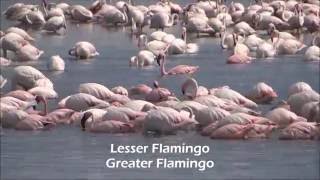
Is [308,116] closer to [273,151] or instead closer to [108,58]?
[273,151]

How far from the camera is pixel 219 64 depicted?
1872 cm

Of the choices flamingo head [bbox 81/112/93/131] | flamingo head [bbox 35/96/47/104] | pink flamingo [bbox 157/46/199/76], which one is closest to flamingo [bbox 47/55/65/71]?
pink flamingo [bbox 157/46/199/76]

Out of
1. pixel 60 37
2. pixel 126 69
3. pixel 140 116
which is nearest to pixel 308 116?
pixel 140 116

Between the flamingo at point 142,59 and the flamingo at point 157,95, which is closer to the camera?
the flamingo at point 157,95

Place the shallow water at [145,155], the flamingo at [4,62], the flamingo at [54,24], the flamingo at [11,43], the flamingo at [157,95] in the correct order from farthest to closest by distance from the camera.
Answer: the flamingo at [54,24] < the flamingo at [11,43] < the flamingo at [4,62] < the flamingo at [157,95] < the shallow water at [145,155]

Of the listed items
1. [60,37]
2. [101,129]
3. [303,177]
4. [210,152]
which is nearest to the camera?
[303,177]

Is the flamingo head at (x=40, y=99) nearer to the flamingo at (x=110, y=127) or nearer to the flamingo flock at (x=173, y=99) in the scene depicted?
the flamingo flock at (x=173, y=99)

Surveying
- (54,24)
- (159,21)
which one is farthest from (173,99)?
(54,24)

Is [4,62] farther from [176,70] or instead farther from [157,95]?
[157,95]

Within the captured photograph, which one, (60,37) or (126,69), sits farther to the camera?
(60,37)

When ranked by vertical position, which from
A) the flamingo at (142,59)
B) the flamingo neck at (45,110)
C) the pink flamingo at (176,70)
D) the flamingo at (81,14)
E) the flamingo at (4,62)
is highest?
the flamingo neck at (45,110)

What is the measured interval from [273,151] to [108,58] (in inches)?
326

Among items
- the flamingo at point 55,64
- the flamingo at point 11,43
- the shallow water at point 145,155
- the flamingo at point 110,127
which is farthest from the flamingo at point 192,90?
the flamingo at point 11,43

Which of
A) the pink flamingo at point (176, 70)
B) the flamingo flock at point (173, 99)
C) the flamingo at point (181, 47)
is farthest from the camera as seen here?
the flamingo at point (181, 47)
